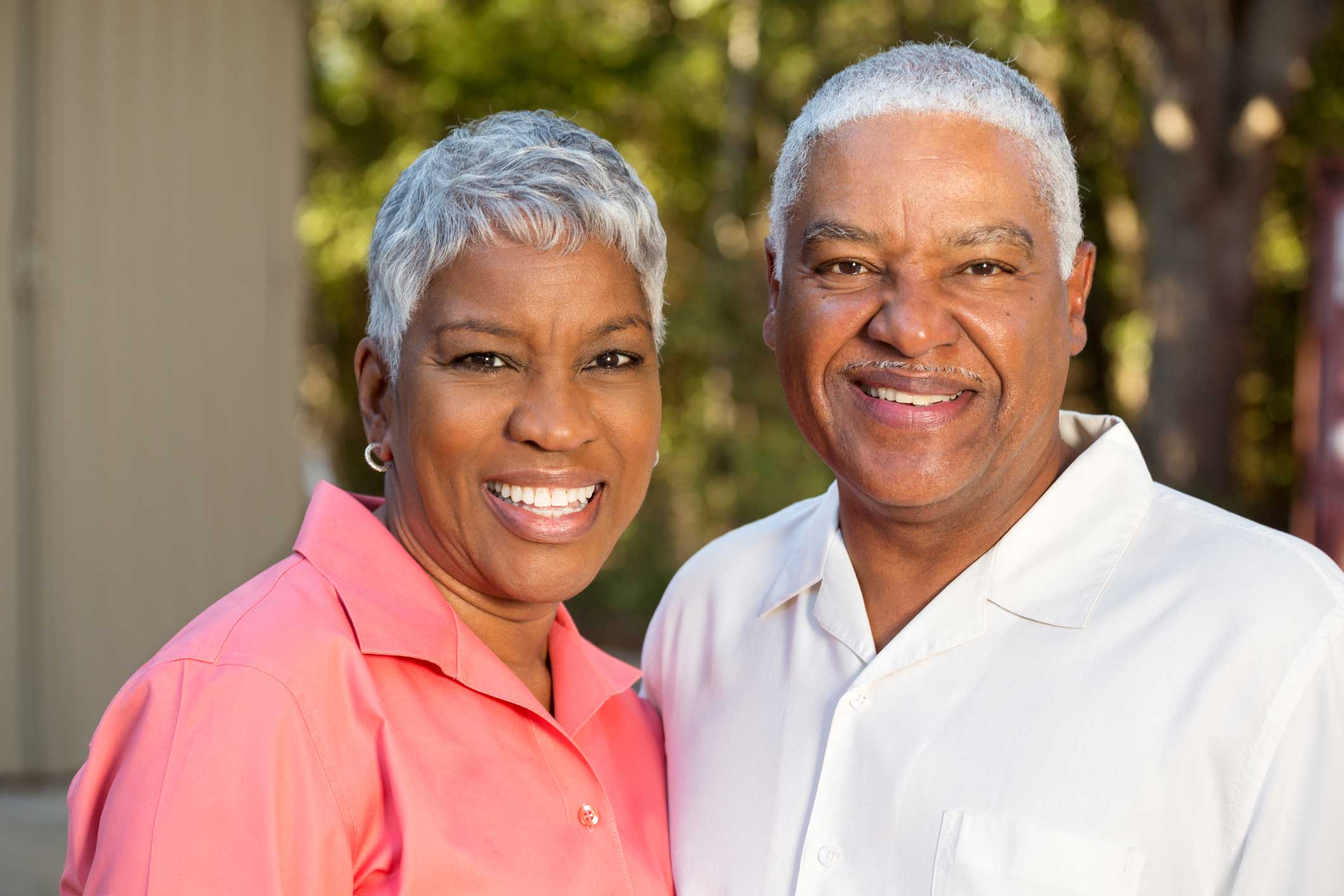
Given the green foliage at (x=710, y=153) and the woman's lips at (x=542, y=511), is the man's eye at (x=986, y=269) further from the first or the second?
the green foliage at (x=710, y=153)

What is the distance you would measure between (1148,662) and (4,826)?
13.3ft

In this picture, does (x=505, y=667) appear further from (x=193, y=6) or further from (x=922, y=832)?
(x=193, y=6)

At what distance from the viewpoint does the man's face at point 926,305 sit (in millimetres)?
2068

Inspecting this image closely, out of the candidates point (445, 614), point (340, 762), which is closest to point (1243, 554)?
point (445, 614)

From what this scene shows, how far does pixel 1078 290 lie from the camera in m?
2.28

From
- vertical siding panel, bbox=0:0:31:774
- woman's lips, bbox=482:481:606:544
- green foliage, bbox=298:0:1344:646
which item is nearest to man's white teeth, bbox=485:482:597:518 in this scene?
woman's lips, bbox=482:481:606:544

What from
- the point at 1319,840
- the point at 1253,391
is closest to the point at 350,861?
the point at 1319,840

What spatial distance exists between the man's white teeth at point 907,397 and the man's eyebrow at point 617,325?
14.5 inches

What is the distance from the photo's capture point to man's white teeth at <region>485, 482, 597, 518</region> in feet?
6.68

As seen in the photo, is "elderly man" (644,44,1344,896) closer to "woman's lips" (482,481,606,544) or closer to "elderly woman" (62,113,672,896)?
"elderly woman" (62,113,672,896)

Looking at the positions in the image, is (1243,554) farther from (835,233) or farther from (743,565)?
(743,565)

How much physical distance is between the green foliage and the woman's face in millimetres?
6108

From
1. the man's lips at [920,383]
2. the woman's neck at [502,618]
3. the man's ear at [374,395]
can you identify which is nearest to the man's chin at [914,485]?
the man's lips at [920,383]

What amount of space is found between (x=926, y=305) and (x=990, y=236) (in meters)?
0.14
